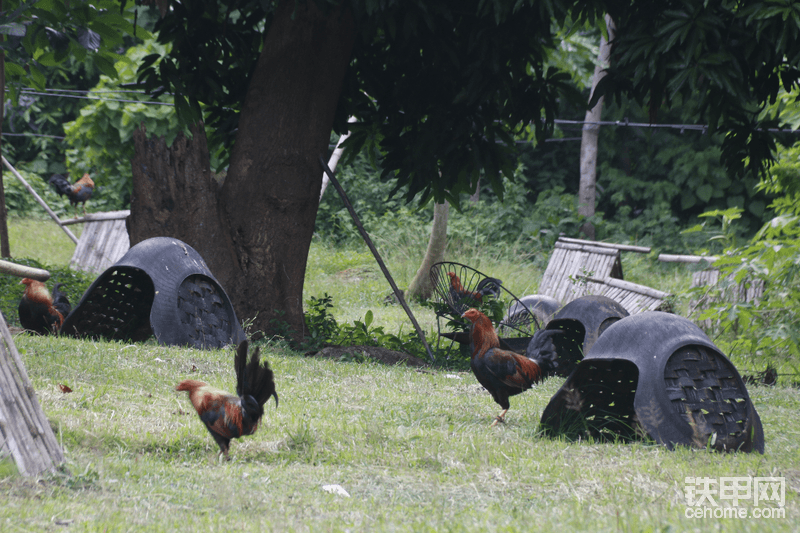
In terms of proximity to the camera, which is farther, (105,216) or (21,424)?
(105,216)

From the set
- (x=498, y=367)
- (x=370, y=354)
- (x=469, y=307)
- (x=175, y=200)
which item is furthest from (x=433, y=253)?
(x=498, y=367)

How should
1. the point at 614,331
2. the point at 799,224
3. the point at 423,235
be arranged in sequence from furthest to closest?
the point at 423,235 < the point at 799,224 < the point at 614,331

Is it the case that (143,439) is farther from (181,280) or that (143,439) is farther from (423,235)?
(423,235)

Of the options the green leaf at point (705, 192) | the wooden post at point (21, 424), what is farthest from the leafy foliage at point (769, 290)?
the green leaf at point (705, 192)

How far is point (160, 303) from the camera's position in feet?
19.9

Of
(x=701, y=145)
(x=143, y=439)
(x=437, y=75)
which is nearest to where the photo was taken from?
(x=143, y=439)

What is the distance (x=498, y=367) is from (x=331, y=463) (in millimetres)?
1630

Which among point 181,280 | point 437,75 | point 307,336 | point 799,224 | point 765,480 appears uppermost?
A: point 437,75

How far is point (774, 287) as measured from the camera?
7.04 metres

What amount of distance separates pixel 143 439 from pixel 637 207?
22276 mm

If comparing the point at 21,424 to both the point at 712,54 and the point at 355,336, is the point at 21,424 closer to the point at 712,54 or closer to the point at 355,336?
the point at 712,54

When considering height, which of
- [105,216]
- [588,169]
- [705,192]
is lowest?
[105,216]

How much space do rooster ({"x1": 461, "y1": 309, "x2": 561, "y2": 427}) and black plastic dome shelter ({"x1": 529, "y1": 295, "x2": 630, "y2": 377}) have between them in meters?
2.57

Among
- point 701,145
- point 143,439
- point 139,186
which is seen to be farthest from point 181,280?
point 701,145
